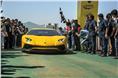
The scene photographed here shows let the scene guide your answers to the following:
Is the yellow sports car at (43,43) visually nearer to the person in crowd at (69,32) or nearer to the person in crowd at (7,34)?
the person in crowd at (7,34)

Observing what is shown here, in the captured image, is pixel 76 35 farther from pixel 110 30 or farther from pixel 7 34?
pixel 110 30

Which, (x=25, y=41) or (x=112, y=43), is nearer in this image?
(x=112, y=43)

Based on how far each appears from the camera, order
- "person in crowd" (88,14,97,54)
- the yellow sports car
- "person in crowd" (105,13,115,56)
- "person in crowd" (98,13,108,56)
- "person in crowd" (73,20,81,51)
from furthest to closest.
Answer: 1. "person in crowd" (73,20,81,51)
2. "person in crowd" (88,14,97,54)
3. the yellow sports car
4. "person in crowd" (98,13,108,56)
5. "person in crowd" (105,13,115,56)

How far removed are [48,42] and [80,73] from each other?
27.4 ft

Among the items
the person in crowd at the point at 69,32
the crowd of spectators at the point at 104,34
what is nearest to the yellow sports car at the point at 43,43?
the crowd of spectators at the point at 104,34

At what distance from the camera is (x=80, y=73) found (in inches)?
484

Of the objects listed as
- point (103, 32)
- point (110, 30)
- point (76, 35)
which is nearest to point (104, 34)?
point (103, 32)

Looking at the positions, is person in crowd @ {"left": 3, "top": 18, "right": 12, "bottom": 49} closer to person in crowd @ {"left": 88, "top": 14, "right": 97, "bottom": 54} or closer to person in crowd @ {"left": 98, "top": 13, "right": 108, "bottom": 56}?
person in crowd @ {"left": 88, "top": 14, "right": 97, "bottom": 54}

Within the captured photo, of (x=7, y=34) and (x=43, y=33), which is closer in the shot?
(x=43, y=33)

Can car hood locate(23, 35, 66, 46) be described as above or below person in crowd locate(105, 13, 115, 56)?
below

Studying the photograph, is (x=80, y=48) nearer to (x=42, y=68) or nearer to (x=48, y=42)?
(x=48, y=42)

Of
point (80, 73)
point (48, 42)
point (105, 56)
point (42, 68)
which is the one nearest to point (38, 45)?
point (48, 42)

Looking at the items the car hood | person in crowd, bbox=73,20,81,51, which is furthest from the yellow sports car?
person in crowd, bbox=73,20,81,51

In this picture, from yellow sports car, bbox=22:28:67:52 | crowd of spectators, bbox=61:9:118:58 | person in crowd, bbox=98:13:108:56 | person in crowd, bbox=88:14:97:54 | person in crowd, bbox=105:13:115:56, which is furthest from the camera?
person in crowd, bbox=88:14:97:54
